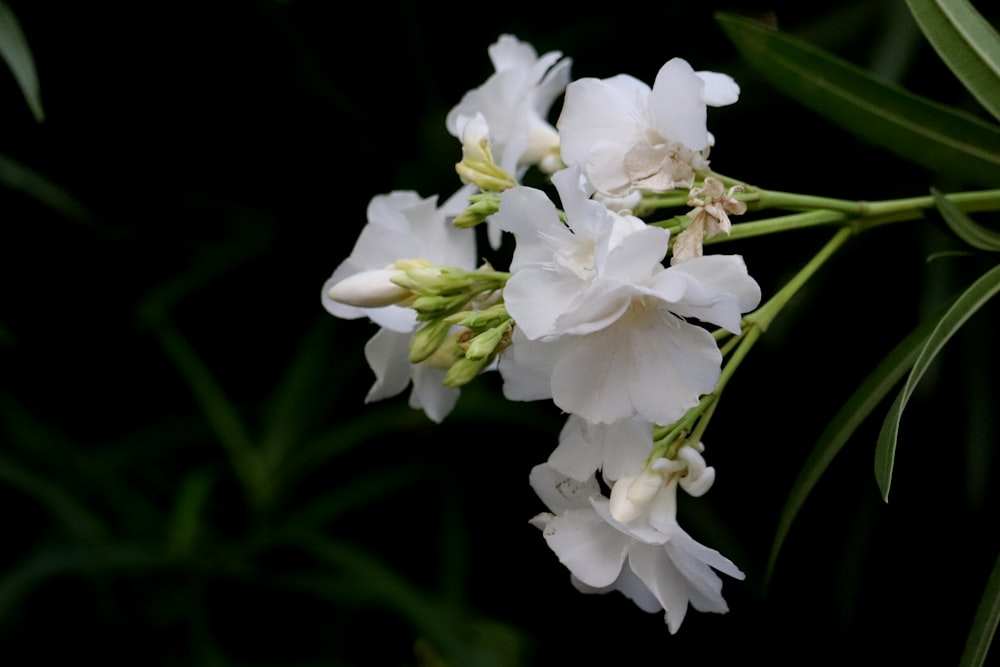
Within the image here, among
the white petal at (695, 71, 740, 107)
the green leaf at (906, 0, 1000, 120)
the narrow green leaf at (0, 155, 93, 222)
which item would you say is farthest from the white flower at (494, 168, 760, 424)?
the narrow green leaf at (0, 155, 93, 222)

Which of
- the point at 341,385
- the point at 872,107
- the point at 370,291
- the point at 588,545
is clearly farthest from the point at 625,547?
the point at 341,385

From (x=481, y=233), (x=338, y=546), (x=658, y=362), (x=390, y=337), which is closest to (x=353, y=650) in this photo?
(x=338, y=546)

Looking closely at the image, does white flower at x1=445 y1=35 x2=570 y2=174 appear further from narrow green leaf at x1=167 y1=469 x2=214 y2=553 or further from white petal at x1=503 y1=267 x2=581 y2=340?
narrow green leaf at x1=167 y1=469 x2=214 y2=553

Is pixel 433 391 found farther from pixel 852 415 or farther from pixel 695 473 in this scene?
pixel 852 415

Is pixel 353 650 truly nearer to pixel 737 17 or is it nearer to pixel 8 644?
pixel 8 644

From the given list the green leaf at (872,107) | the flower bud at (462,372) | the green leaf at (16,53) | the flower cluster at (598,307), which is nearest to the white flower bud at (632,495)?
the flower cluster at (598,307)

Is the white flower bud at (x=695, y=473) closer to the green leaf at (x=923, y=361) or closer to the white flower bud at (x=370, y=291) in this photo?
the green leaf at (x=923, y=361)
